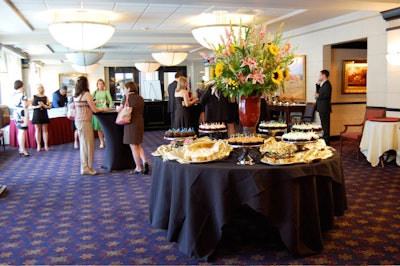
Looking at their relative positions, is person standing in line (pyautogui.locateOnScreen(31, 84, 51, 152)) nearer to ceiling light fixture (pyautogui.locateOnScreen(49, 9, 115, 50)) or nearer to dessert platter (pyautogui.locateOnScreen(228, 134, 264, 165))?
ceiling light fixture (pyautogui.locateOnScreen(49, 9, 115, 50))

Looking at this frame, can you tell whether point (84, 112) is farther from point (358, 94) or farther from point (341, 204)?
point (358, 94)

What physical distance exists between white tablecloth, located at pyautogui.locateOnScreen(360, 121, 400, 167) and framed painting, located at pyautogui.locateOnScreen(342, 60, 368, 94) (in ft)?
11.7

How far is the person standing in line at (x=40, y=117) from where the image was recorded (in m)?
9.20

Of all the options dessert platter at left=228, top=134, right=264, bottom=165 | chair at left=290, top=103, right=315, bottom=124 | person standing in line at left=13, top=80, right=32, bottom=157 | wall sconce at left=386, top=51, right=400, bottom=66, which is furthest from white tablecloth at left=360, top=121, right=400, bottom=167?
person standing in line at left=13, top=80, right=32, bottom=157

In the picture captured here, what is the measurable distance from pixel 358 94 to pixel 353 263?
819 centimetres

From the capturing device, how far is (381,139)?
22.8 ft

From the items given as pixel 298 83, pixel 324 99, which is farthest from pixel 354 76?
pixel 324 99

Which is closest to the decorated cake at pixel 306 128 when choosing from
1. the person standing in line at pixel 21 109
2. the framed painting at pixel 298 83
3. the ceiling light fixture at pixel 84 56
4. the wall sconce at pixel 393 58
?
the wall sconce at pixel 393 58

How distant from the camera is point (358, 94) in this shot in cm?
1059

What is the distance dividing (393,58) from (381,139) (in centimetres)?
158

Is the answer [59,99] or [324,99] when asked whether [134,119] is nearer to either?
[324,99]

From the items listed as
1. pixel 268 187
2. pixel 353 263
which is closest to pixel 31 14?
pixel 268 187

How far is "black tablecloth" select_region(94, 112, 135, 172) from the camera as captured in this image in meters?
6.76

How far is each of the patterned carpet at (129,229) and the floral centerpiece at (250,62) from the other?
4.40 feet
